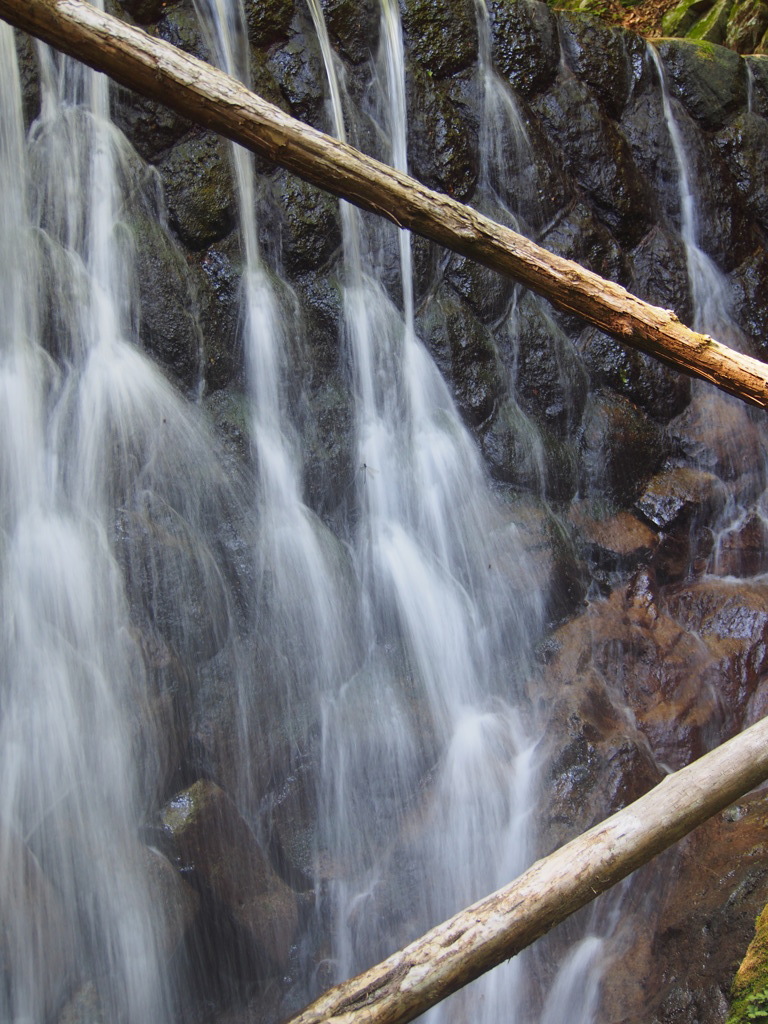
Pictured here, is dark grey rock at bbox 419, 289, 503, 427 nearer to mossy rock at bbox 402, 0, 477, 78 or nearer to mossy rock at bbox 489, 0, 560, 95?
mossy rock at bbox 402, 0, 477, 78

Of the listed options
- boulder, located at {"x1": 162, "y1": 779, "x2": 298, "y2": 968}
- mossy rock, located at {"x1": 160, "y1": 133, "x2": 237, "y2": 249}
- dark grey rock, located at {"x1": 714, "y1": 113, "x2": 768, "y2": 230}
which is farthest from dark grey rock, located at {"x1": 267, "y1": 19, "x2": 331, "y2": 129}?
boulder, located at {"x1": 162, "y1": 779, "x2": 298, "y2": 968}

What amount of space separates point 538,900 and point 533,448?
12.9 ft

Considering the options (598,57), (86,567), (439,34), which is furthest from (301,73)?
(86,567)

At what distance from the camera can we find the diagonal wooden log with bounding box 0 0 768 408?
242 centimetres

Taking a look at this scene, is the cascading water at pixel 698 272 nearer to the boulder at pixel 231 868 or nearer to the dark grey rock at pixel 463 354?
the dark grey rock at pixel 463 354

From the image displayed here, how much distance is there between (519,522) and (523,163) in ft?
8.85

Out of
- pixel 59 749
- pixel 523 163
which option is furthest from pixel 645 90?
pixel 59 749

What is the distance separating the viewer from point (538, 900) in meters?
2.16

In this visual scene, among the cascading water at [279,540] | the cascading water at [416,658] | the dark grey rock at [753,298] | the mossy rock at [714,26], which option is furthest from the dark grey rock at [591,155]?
the mossy rock at [714,26]

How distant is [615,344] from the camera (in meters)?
6.14

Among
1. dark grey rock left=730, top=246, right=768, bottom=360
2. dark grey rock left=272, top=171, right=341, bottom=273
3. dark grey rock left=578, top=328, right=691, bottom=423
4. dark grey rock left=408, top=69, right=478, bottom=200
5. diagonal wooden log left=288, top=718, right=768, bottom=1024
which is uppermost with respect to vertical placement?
dark grey rock left=408, top=69, right=478, bottom=200

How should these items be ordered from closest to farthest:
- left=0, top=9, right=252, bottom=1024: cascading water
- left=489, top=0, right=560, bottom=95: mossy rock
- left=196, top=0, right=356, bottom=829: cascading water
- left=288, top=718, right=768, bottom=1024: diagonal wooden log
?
left=288, top=718, right=768, bottom=1024: diagonal wooden log
left=0, top=9, right=252, bottom=1024: cascading water
left=196, top=0, right=356, bottom=829: cascading water
left=489, top=0, right=560, bottom=95: mossy rock

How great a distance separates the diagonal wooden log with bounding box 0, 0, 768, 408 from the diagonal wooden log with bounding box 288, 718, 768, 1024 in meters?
1.20

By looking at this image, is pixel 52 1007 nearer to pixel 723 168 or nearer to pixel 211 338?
pixel 211 338
